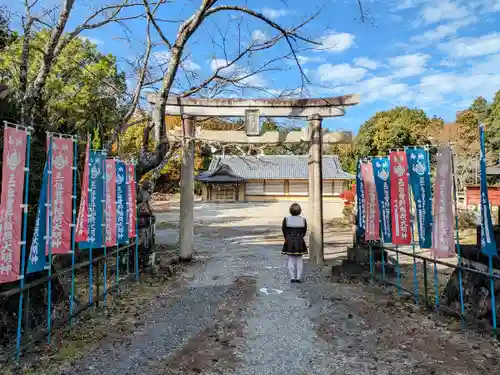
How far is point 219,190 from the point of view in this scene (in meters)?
38.3

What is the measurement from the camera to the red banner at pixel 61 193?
4.43 m

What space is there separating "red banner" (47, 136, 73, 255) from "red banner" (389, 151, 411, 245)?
494 centimetres

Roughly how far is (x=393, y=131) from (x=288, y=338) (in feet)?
102

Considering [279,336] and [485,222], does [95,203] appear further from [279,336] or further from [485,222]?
[485,222]

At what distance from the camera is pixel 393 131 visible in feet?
106

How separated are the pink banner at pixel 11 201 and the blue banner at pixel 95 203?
1923 mm

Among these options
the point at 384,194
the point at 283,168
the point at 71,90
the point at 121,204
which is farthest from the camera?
the point at 283,168

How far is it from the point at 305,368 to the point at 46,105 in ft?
25.0

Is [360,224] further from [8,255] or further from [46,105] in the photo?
[46,105]

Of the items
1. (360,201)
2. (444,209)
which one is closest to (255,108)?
(360,201)

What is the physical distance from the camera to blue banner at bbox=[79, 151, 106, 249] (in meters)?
5.69

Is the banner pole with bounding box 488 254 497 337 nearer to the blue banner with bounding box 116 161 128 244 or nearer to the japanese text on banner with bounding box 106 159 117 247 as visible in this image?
the japanese text on banner with bounding box 106 159 117 247

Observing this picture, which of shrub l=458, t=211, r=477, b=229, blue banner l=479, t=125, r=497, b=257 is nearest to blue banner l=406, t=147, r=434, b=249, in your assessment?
blue banner l=479, t=125, r=497, b=257

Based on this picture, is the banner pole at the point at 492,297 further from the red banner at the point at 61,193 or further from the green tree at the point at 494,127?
the green tree at the point at 494,127
